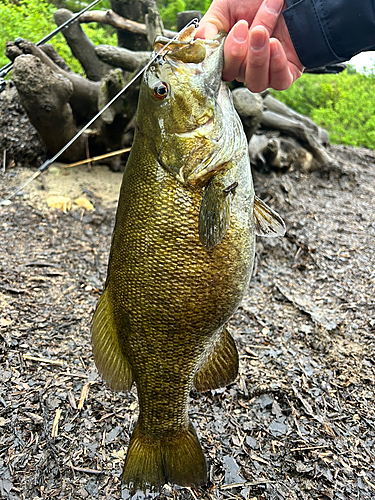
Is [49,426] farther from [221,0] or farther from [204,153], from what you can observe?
[221,0]

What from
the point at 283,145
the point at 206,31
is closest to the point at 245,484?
the point at 206,31

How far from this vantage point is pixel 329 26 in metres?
1.75

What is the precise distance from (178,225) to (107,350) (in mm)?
605

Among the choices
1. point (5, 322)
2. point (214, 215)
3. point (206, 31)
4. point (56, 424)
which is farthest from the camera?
point (5, 322)

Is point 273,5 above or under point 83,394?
above

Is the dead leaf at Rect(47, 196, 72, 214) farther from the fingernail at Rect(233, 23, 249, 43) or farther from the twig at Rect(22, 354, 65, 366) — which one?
the fingernail at Rect(233, 23, 249, 43)

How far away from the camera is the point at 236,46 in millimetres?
1600

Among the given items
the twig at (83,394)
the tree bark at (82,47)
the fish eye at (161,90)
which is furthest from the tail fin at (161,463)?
the tree bark at (82,47)

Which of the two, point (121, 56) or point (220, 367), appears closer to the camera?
point (220, 367)

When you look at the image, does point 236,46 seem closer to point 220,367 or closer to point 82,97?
point 220,367

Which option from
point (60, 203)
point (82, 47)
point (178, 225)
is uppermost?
point (178, 225)

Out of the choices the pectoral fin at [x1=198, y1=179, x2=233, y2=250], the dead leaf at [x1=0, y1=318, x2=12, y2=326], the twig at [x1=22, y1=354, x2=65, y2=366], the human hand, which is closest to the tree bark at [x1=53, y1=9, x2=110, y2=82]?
the dead leaf at [x1=0, y1=318, x2=12, y2=326]

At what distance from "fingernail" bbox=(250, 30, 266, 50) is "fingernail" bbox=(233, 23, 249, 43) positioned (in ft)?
0.14

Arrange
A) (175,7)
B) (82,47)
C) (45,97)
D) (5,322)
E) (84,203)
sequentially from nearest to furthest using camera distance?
(5,322)
(45,97)
(84,203)
(82,47)
(175,7)
